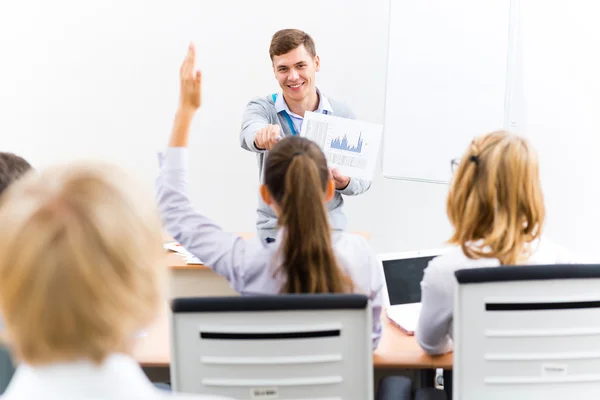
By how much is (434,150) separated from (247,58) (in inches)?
47.6

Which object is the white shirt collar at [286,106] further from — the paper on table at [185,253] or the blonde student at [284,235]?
the blonde student at [284,235]

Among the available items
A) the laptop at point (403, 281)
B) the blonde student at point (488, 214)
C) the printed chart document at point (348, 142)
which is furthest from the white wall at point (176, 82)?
the blonde student at point (488, 214)

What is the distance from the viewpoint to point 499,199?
1.96 metres

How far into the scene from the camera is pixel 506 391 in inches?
74.7

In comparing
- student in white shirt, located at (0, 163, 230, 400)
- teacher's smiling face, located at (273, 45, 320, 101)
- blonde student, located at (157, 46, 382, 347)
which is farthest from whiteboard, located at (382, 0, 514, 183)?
student in white shirt, located at (0, 163, 230, 400)

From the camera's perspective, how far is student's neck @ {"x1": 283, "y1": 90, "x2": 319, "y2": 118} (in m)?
3.37

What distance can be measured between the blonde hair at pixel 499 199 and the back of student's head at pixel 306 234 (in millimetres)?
354

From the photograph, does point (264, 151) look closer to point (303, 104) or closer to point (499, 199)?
point (303, 104)

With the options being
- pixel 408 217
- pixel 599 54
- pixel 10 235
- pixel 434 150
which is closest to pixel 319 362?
pixel 10 235

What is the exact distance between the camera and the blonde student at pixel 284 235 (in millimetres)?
1887

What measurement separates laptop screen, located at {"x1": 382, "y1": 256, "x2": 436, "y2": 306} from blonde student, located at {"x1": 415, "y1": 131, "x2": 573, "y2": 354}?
0.43 meters

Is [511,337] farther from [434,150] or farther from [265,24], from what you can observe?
[265,24]

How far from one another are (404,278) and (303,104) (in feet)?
3.80

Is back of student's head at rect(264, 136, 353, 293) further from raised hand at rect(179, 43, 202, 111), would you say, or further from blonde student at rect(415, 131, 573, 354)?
raised hand at rect(179, 43, 202, 111)
